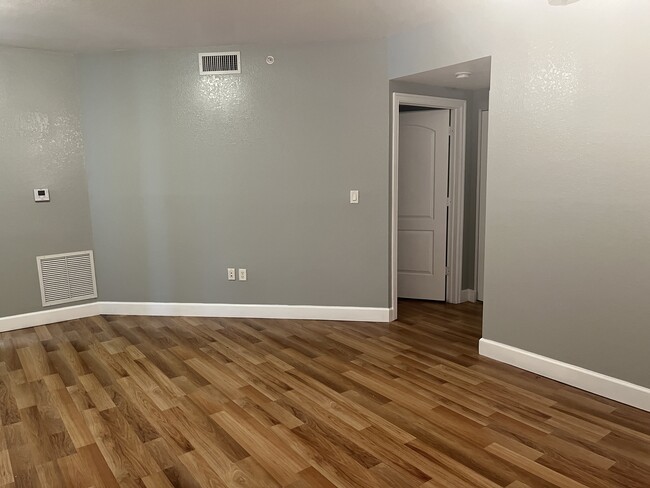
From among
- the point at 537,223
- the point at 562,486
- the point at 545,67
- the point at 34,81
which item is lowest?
the point at 562,486

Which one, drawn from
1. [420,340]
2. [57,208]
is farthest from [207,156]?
[420,340]

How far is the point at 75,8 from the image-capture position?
3.17 m

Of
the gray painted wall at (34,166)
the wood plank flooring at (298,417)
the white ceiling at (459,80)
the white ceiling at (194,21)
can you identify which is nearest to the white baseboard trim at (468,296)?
the wood plank flooring at (298,417)

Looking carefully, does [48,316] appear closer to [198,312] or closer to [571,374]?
[198,312]

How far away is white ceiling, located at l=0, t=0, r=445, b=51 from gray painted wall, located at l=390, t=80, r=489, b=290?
113 centimetres

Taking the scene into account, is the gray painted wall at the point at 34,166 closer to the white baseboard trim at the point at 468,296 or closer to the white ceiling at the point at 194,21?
the white ceiling at the point at 194,21

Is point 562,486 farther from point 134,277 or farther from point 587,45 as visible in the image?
point 134,277

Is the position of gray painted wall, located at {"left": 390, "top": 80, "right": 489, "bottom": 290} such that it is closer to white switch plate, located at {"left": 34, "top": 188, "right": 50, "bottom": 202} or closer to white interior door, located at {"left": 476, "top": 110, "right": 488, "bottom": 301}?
white interior door, located at {"left": 476, "top": 110, "right": 488, "bottom": 301}

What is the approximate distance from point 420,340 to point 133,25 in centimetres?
340

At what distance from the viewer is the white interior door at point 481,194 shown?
15.8ft

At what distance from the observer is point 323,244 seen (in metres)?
4.41

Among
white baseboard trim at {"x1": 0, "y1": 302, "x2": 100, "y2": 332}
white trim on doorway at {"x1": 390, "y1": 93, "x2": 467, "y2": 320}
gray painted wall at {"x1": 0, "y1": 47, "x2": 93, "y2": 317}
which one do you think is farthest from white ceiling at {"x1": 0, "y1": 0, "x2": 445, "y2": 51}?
white baseboard trim at {"x1": 0, "y1": 302, "x2": 100, "y2": 332}

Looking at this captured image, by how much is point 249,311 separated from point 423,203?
2149mm

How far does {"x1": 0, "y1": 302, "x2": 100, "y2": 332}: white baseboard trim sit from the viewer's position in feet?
14.1
